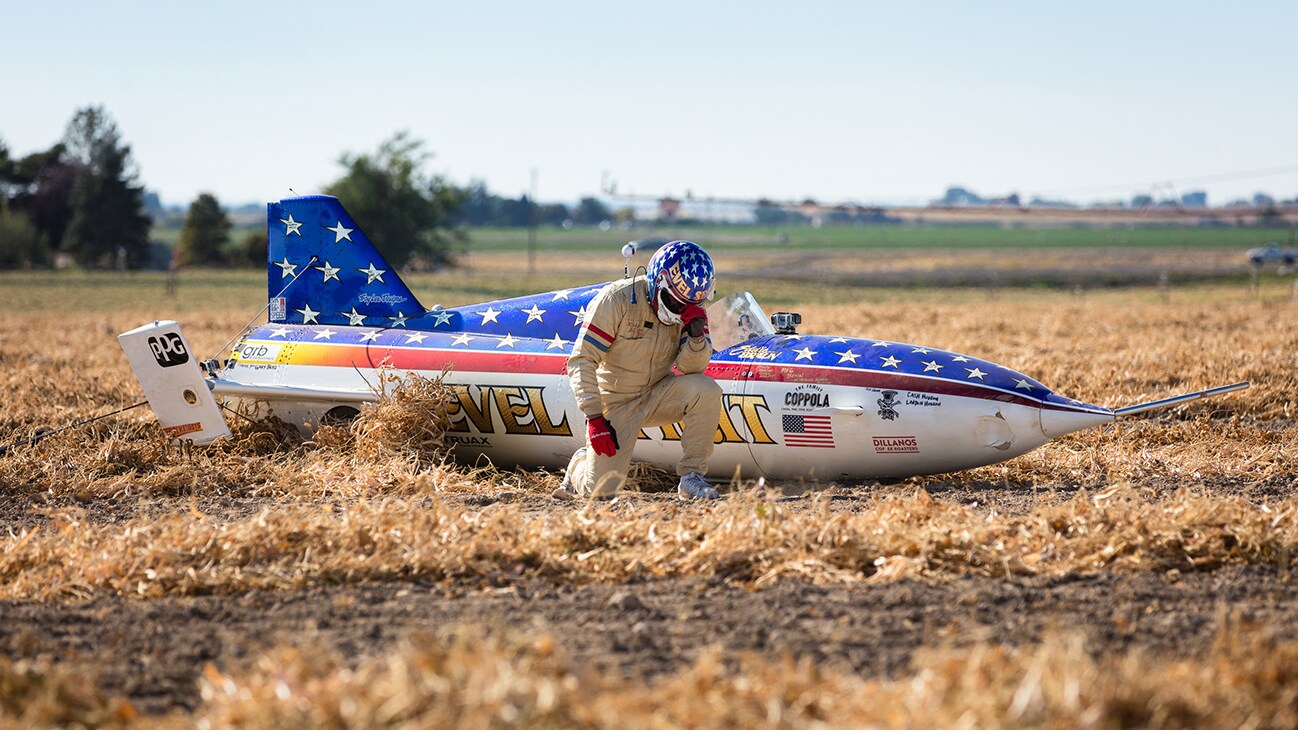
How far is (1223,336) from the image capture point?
58.0 feet

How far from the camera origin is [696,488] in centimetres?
840

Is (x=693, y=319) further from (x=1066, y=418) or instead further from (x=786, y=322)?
(x=1066, y=418)

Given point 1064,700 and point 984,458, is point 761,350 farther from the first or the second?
point 1064,700

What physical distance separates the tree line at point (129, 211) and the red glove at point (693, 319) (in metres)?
52.7

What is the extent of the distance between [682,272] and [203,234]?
208 feet

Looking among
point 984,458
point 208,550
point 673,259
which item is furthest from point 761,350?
point 208,550

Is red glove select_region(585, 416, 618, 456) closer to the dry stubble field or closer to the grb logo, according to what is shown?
the dry stubble field

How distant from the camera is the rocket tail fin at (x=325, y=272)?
10.9m

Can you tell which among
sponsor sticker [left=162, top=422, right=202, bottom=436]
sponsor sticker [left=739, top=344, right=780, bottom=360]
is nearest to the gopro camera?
sponsor sticker [left=739, top=344, right=780, bottom=360]

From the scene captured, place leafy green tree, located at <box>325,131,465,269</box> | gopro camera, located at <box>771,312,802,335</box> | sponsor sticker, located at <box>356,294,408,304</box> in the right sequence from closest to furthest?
gopro camera, located at <box>771,312,802,335</box>
sponsor sticker, located at <box>356,294,408,304</box>
leafy green tree, located at <box>325,131,465,269</box>

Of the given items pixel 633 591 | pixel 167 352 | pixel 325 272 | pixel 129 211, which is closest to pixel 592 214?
pixel 129 211

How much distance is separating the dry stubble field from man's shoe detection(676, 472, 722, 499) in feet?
1.04

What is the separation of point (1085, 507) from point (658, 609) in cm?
274

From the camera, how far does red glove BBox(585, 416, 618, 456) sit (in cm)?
825
